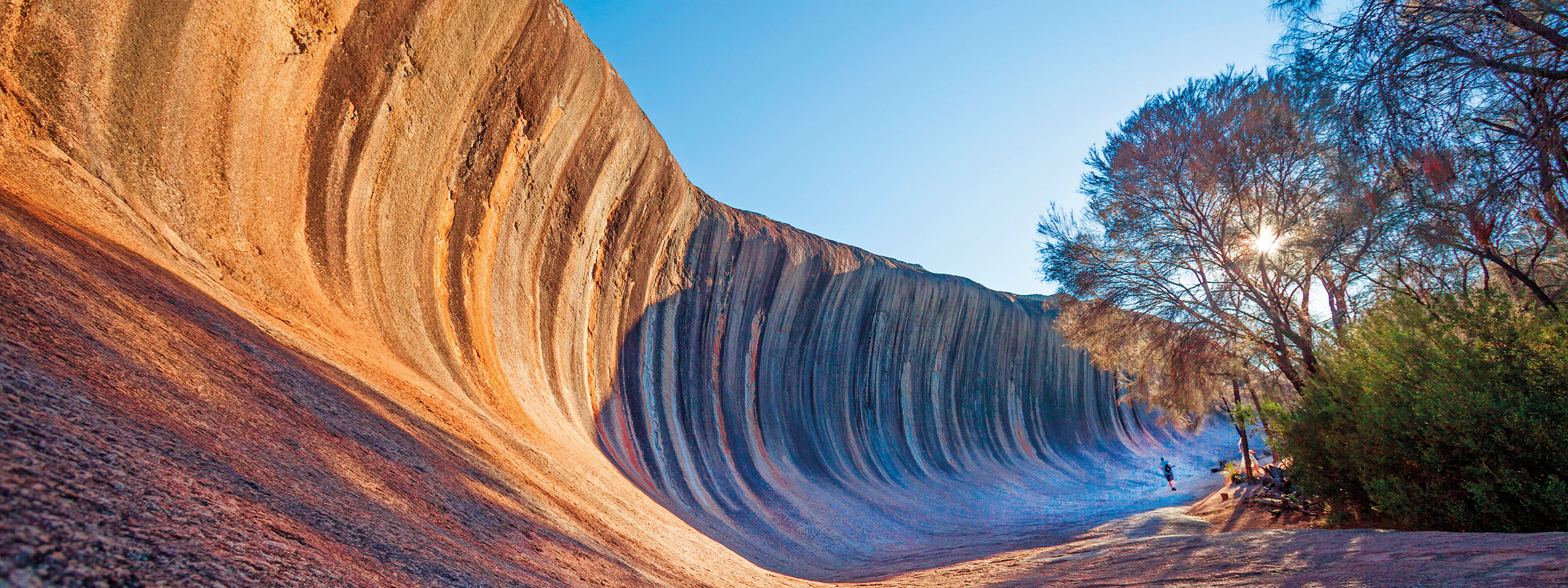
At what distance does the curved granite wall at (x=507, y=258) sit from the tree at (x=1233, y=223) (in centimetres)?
482

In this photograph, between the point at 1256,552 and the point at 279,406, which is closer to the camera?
the point at 279,406

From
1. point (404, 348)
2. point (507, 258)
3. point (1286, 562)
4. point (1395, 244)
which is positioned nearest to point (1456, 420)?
point (1286, 562)

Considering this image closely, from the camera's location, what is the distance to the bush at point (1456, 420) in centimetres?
581

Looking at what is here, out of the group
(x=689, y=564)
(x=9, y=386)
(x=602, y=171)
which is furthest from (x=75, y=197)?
(x=602, y=171)

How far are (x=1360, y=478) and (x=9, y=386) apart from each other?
10.9 metres

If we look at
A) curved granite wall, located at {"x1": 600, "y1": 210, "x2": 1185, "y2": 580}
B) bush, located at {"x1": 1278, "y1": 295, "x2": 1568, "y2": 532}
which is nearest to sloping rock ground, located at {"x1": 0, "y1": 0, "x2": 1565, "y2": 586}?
curved granite wall, located at {"x1": 600, "y1": 210, "x2": 1185, "y2": 580}

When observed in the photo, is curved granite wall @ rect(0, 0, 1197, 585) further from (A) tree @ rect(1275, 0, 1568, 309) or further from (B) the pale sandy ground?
(A) tree @ rect(1275, 0, 1568, 309)

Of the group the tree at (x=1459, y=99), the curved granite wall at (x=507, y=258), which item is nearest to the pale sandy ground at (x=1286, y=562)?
the curved granite wall at (x=507, y=258)

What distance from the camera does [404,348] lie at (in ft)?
22.6

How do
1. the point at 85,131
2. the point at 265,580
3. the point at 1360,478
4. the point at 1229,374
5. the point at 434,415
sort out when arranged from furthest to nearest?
1. the point at 1229,374
2. the point at 1360,478
3. the point at 434,415
4. the point at 85,131
5. the point at 265,580

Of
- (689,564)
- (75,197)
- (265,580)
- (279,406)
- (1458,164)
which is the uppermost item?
(1458,164)

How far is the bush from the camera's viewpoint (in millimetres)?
5812

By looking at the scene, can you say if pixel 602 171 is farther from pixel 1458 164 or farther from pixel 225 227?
pixel 1458 164

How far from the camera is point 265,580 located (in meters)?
1.92
